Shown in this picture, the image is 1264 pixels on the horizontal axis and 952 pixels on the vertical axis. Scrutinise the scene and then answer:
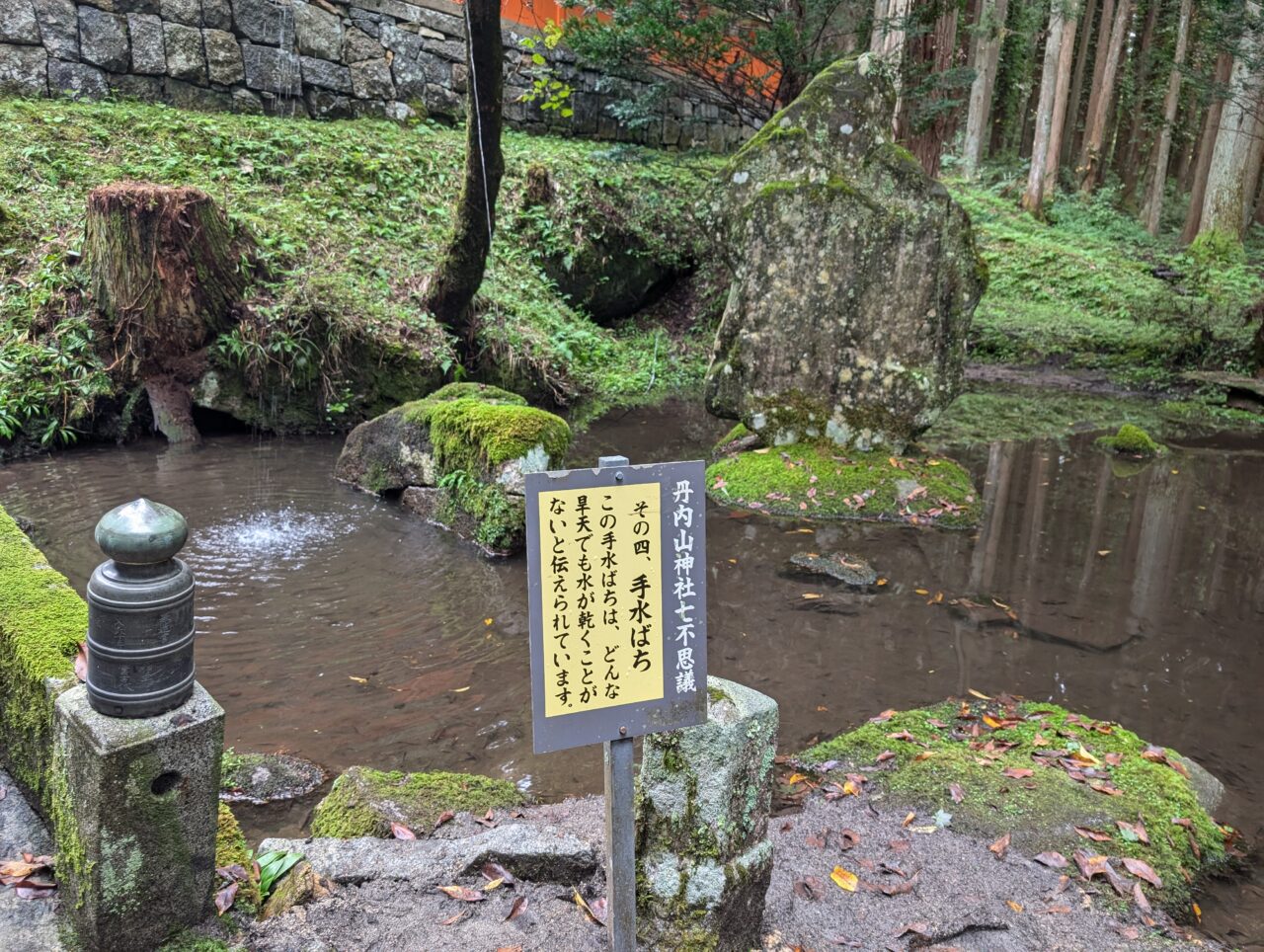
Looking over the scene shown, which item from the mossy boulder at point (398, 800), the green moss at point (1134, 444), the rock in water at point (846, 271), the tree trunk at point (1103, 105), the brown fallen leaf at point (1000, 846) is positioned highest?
the tree trunk at point (1103, 105)

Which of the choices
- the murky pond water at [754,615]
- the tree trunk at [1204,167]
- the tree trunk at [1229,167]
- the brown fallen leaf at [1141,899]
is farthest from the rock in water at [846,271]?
the tree trunk at [1204,167]

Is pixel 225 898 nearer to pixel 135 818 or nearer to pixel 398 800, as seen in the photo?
pixel 135 818

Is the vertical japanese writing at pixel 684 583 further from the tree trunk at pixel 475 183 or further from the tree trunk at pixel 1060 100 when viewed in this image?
the tree trunk at pixel 1060 100

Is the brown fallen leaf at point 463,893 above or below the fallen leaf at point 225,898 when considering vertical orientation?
below

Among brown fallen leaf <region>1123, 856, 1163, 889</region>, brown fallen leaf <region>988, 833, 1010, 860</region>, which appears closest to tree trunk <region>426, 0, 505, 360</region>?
brown fallen leaf <region>988, 833, 1010, 860</region>

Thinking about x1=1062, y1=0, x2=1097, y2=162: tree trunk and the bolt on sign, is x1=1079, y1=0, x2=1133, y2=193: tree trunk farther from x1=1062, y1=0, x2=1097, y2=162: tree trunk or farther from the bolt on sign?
the bolt on sign

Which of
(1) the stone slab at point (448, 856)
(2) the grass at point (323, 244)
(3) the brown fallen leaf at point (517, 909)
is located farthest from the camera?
(2) the grass at point (323, 244)

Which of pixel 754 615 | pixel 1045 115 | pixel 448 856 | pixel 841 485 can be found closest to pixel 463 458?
pixel 754 615

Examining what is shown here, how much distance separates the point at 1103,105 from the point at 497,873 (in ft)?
77.9

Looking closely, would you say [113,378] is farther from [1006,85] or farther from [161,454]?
[1006,85]

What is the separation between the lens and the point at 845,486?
7.80m

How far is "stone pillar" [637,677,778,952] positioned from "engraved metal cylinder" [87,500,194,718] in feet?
4.15

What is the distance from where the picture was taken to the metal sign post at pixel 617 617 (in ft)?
7.44

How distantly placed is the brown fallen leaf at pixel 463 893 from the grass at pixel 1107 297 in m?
13.8
